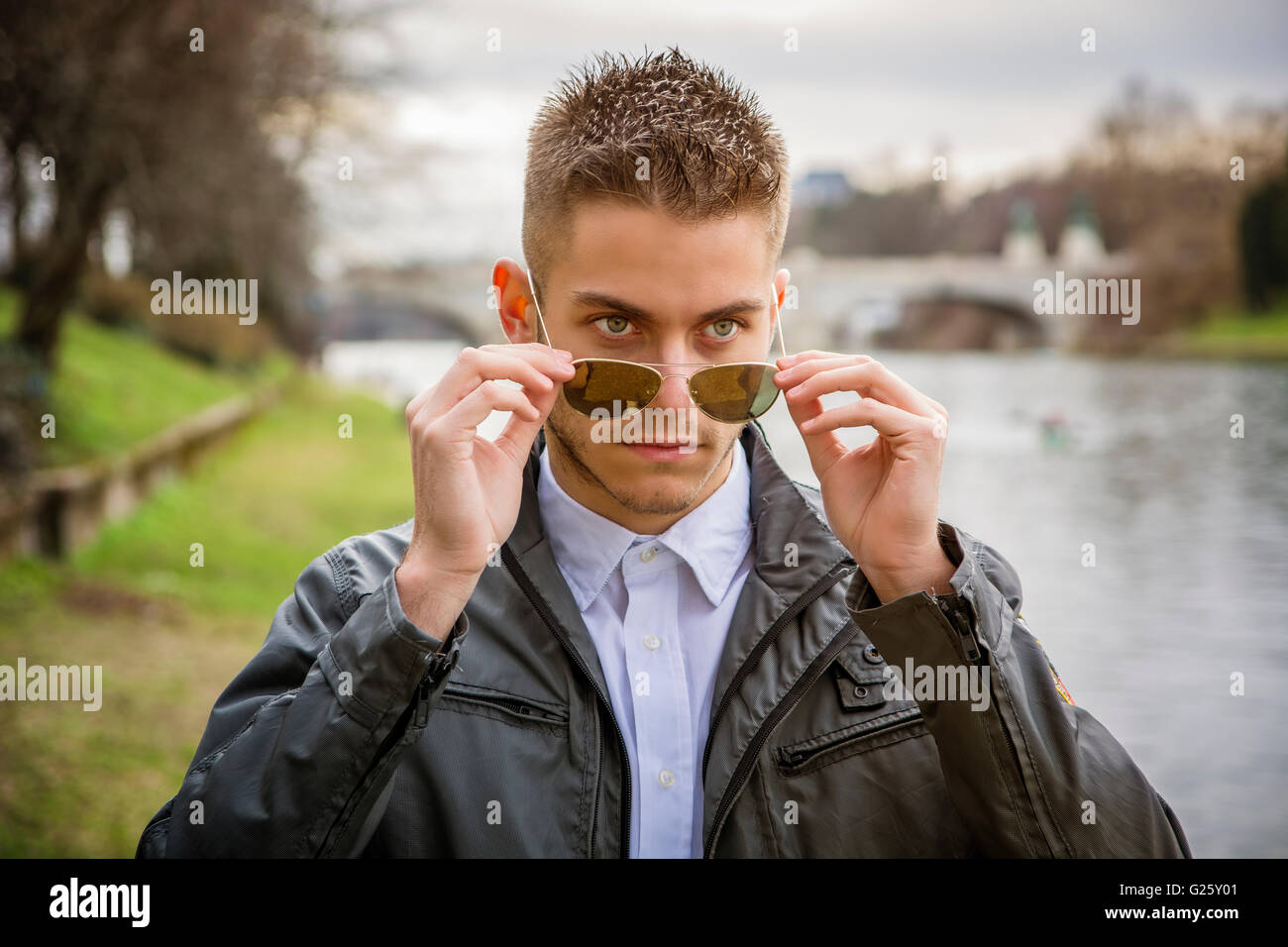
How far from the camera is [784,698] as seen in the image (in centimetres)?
218

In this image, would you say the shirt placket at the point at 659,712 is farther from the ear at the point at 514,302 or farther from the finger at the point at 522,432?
the ear at the point at 514,302

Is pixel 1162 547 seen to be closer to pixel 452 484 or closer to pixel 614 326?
pixel 614 326

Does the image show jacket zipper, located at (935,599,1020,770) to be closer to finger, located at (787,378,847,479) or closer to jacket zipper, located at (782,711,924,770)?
jacket zipper, located at (782,711,924,770)

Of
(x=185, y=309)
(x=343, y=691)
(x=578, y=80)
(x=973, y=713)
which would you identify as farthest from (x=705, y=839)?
(x=185, y=309)

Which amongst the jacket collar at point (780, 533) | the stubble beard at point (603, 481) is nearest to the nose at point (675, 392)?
the stubble beard at point (603, 481)

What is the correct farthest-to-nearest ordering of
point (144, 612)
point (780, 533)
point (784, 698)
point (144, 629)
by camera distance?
point (144, 612) < point (144, 629) < point (780, 533) < point (784, 698)

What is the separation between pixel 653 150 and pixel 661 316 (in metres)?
0.35

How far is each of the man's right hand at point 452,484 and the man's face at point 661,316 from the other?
30 cm

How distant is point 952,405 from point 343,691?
26.6 metres

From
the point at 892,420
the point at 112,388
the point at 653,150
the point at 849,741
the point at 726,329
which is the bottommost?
the point at 849,741

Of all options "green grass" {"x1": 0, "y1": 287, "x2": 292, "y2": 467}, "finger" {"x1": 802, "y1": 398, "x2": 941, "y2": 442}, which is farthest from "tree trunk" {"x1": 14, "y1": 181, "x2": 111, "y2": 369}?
"finger" {"x1": 802, "y1": 398, "x2": 941, "y2": 442}

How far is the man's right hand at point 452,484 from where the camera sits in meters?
2.04

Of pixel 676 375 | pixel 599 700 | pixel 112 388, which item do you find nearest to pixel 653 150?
pixel 676 375

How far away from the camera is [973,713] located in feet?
6.67
